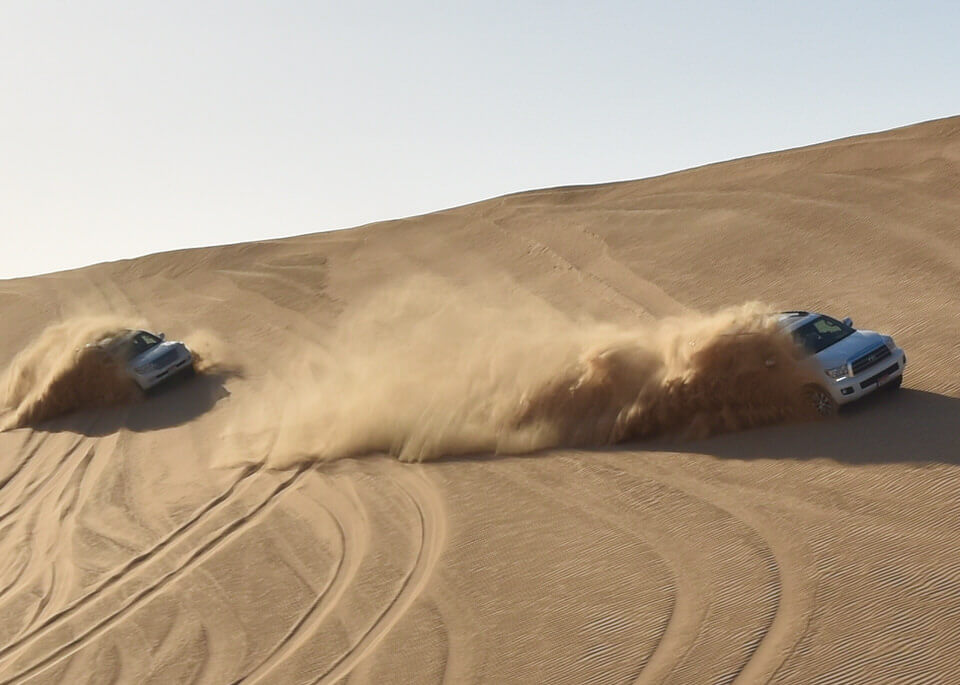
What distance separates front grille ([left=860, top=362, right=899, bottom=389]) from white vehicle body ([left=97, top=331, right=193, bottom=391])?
16.3 meters

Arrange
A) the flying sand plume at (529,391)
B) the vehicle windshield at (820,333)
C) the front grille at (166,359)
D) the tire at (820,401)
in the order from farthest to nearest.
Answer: the front grille at (166,359)
the flying sand plume at (529,391)
the vehicle windshield at (820,333)
the tire at (820,401)

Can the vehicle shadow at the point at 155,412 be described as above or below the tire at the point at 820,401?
above

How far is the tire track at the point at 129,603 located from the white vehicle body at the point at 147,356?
8.87m

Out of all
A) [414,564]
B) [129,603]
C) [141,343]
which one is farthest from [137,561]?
[141,343]

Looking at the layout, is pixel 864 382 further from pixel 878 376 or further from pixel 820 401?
pixel 820 401

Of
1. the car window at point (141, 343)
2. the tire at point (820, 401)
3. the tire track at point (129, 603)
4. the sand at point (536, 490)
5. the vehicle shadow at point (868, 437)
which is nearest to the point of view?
the sand at point (536, 490)

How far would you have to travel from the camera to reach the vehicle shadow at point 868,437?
13.3m

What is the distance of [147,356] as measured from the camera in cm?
2531

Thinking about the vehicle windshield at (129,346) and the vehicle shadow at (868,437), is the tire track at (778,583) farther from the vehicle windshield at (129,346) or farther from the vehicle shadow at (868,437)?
the vehicle windshield at (129,346)

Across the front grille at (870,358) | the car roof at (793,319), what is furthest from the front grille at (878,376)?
the car roof at (793,319)

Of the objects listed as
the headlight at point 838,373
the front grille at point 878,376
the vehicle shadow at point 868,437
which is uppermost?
the headlight at point 838,373

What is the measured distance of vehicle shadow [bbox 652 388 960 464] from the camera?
13.3 meters

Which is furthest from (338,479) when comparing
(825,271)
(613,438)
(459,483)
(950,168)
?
(950,168)

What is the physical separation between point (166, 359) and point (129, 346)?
114cm
